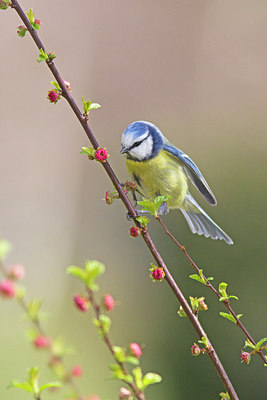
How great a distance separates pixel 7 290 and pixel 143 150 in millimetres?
1096

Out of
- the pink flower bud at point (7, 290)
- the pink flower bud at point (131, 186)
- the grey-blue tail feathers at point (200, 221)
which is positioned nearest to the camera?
the pink flower bud at point (7, 290)

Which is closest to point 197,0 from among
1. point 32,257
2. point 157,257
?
point 32,257

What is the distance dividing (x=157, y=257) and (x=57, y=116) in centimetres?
326

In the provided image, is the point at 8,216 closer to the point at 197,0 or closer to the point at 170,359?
the point at 170,359

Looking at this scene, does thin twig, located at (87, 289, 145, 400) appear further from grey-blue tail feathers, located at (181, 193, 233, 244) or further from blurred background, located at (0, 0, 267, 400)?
blurred background, located at (0, 0, 267, 400)

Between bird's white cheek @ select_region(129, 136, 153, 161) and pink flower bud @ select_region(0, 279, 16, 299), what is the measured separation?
3.31 feet

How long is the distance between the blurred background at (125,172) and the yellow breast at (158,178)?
0.99m

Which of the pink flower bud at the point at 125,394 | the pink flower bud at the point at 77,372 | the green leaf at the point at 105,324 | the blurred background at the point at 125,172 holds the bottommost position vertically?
the pink flower bud at the point at 125,394

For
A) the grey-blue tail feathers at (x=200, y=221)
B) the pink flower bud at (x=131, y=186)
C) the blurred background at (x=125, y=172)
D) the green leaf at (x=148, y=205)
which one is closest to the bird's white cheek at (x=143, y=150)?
the grey-blue tail feathers at (x=200, y=221)

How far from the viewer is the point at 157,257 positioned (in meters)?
0.68

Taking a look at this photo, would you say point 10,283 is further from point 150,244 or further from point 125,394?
point 150,244

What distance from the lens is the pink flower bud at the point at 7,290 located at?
0.42 m

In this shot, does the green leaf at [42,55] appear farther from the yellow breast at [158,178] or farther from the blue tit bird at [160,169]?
the yellow breast at [158,178]

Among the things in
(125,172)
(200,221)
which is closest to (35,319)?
(200,221)
